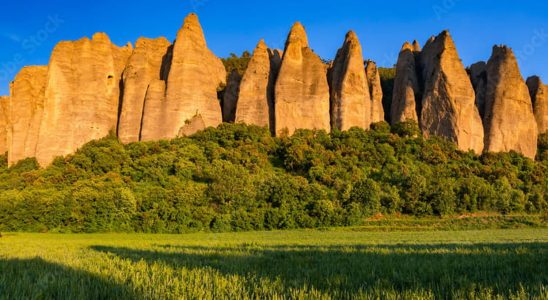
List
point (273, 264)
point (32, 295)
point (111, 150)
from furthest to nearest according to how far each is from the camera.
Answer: point (111, 150) < point (273, 264) < point (32, 295)

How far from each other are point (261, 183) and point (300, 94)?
1961cm

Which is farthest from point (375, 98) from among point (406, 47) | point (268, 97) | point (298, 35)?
point (268, 97)

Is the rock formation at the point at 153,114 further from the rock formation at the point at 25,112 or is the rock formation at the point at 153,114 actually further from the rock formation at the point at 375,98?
the rock formation at the point at 375,98

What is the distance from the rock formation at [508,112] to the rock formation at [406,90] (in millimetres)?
10042

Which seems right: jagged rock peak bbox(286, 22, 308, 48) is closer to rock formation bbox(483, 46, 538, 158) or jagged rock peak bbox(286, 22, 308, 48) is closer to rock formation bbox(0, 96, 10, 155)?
rock formation bbox(483, 46, 538, 158)

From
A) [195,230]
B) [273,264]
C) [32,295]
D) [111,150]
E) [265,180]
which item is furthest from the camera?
[111,150]

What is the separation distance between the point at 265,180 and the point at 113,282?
3537cm

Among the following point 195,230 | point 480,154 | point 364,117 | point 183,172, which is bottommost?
point 195,230

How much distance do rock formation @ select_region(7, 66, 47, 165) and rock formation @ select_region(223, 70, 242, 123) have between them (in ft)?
92.3

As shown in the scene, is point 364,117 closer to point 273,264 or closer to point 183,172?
point 183,172

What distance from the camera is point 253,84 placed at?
185ft

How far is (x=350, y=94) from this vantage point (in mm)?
54531

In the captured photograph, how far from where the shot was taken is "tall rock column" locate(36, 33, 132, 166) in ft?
170

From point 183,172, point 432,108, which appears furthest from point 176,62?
point 432,108
